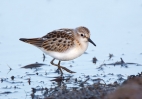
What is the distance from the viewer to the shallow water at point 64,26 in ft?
28.9

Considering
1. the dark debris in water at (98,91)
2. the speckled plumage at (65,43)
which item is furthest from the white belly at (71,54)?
the dark debris in water at (98,91)

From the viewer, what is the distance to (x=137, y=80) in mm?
5641

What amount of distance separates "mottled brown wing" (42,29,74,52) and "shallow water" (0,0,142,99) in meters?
0.43

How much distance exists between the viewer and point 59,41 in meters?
9.23

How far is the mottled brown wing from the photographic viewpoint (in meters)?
9.12

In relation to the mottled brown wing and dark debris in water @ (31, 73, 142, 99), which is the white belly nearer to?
the mottled brown wing

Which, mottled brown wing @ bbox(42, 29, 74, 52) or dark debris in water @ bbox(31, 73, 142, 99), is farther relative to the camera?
mottled brown wing @ bbox(42, 29, 74, 52)

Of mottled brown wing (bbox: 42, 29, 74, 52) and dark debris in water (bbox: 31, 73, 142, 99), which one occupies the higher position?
mottled brown wing (bbox: 42, 29, 74, 52)

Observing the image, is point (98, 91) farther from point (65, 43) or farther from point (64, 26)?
point (64, 26)

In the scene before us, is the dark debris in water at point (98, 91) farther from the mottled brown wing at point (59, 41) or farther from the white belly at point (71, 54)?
the mottled brown wing at point (59, 41)

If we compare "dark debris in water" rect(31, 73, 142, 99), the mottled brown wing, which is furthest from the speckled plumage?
"dark debris in water" rect(31, 73, 142, 99)

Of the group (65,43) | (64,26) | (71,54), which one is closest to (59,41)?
(65,43)

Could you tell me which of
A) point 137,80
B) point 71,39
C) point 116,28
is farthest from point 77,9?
point 137,80

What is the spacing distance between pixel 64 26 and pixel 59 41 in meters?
2.41
